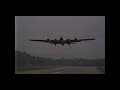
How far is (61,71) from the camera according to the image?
15.8 ft

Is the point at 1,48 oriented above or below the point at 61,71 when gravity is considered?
above
